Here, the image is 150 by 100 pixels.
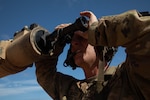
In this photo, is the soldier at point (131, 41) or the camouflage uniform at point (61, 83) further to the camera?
the camouflage uniform at point (61, 83)

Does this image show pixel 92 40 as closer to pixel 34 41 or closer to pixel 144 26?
pixel 144 26

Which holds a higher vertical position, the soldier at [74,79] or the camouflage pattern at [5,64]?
the camouflage pattern at [5,64]

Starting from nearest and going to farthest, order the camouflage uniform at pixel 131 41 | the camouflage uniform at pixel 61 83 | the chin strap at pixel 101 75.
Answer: the camouflage uniform at pixel 131 41
the chin strap at pixel 101 75
the camouflage uniform at pixel 61 83

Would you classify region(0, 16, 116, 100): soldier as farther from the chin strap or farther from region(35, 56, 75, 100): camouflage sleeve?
the chin strap

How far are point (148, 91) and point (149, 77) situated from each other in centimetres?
16

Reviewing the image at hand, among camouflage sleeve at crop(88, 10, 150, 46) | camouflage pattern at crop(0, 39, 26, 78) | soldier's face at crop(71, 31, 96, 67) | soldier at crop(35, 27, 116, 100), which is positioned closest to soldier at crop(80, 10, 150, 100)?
camouflage sleeve at crop(88, 10, 150, 46)

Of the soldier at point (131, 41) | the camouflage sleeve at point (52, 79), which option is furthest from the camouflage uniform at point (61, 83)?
the soldier at point (131, 41)

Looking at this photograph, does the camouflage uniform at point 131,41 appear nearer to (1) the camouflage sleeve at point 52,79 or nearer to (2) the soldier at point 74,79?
(2) the soldier at point 74,79

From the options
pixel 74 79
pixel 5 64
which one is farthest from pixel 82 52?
pixel 5 64

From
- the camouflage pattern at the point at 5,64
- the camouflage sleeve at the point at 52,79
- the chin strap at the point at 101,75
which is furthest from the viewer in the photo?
the camouflage pattern at the point at 5,64

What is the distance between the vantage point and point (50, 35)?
390 cm


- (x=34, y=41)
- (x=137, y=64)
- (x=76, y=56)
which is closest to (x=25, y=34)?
(x=34, y=41)

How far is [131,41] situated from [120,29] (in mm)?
143

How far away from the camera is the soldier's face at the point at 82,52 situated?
3.89 m
